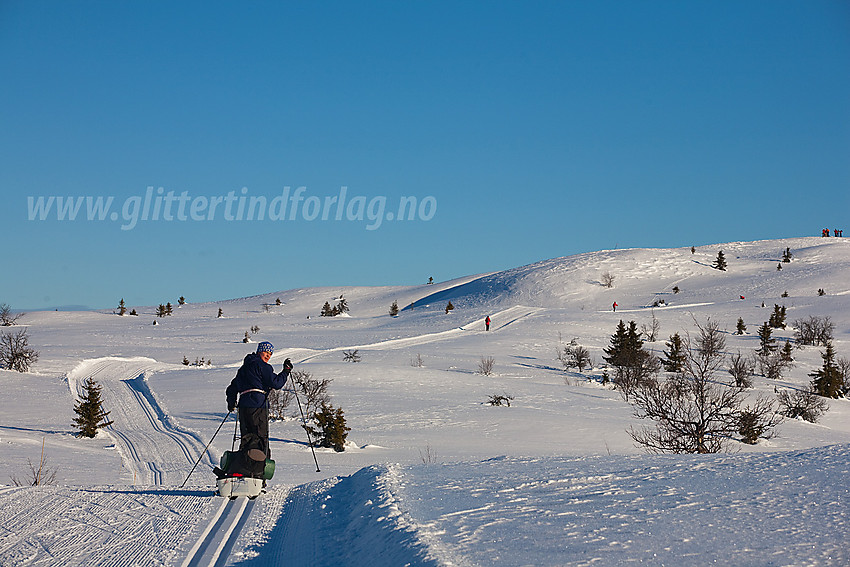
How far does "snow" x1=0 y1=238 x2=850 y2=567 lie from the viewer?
182 inches

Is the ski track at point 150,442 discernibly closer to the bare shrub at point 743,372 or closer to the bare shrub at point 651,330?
the bare shrub at point 743,372

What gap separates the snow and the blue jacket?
112 centimetres

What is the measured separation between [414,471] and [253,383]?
2.17 m

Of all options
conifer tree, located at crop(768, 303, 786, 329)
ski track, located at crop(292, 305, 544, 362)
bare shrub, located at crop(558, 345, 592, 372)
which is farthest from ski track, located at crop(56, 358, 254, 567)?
conifer tree, located at crop(768, 303, 786, 329)

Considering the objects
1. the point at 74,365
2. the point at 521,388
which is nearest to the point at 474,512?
the point at 521,388

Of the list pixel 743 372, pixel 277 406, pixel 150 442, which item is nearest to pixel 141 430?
pixel 150 442

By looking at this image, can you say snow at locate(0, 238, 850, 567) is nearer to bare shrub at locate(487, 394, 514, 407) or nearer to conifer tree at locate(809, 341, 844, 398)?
bare shrub at locate(487, 394, 514, 407)

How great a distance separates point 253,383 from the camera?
801 cm

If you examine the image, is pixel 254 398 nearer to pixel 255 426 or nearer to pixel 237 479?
pixel 255 426

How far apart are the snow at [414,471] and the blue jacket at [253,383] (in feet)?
3.67

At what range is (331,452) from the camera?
14.8 metres

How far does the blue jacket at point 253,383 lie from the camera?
7984 millimetres

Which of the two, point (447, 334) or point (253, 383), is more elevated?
point (447, 334)

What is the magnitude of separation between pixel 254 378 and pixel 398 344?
1385 inches
